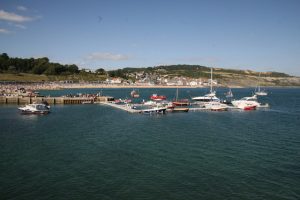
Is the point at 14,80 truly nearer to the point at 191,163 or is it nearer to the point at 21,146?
the point at 21,146

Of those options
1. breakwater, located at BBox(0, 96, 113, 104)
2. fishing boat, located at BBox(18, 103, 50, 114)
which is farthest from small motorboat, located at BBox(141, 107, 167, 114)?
breakwater, located at BBox(0, 96, 113, 104)

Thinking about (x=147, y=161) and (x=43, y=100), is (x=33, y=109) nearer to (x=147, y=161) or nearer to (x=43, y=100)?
(x=43, y=100)

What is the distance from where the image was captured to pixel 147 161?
109ft

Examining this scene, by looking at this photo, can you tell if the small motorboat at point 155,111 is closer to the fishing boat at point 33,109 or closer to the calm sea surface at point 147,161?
the calm sea surface at point 147,161

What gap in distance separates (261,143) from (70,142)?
25.9m

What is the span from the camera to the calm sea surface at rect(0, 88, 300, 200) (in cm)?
2539

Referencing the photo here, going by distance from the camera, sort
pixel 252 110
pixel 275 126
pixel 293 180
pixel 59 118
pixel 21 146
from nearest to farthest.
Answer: pixel 293 180 → pixel 21 146 → pixel 275 126 → pixel 59 118 → pixel 252 110

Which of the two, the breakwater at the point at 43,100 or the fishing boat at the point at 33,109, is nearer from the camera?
the fishing boat at the point at 33,109

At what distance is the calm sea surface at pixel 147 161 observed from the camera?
25.4m

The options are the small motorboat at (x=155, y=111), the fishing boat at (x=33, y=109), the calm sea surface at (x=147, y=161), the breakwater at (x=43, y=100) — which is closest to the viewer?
the calm sea surface at (x=147, y=161)

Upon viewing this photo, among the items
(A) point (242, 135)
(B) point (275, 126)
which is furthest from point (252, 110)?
(A) point (242, 135)

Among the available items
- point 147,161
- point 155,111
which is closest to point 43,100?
point 155,111

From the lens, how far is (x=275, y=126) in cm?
5941

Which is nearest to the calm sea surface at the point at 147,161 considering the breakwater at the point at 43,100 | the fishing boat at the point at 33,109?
the fishing boat at the point at 33,109
